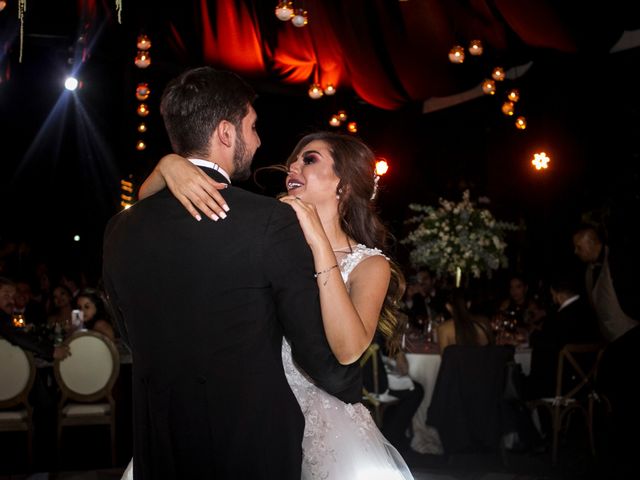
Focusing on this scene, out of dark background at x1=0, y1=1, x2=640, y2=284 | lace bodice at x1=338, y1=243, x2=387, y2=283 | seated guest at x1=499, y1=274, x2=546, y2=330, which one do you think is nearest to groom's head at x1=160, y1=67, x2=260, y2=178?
lace bodice at x1=338, y1=243, x2=387, y2=283

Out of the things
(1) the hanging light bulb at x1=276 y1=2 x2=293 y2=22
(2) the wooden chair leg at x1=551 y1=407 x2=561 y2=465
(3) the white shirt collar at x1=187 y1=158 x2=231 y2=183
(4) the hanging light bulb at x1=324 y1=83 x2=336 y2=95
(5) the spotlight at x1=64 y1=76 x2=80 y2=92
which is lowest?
(2) the wooden chair leg at x1=551 y1=407 x2=561 y2=465

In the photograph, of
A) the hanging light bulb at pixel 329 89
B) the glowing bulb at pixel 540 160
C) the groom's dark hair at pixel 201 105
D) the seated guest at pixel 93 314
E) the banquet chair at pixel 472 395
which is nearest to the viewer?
the groom's dark hair at pixel 201 105

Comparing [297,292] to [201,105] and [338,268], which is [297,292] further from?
[201,105]

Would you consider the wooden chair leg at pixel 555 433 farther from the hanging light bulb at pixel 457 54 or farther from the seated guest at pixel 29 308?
the seated guest at pixel 29 308

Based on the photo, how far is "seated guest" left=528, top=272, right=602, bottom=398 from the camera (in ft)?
20.2

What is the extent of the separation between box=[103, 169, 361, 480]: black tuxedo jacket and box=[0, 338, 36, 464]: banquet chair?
14.7ft

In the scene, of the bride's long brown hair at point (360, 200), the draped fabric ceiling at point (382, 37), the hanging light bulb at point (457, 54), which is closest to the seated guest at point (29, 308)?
the draped fabric ceiling at point (382, 37)

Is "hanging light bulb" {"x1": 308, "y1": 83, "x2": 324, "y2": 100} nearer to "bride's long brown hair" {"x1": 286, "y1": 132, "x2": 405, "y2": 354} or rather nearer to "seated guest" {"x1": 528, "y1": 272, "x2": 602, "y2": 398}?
"seated guest" {"x1": 528, "y1": 272, "x2": 602, "y2": 398}

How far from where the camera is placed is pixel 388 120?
1176 cm

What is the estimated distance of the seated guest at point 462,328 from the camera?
5.78 metres

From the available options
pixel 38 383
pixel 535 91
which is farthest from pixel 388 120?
pixel 38 383

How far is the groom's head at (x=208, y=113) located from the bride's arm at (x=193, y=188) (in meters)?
0.06

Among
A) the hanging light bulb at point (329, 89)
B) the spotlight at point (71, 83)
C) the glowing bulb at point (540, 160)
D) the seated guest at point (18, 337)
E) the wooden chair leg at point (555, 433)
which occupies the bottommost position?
the wooden chair leg at point (555, 433)

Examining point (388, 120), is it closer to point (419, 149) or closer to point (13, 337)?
point (419, 149)
